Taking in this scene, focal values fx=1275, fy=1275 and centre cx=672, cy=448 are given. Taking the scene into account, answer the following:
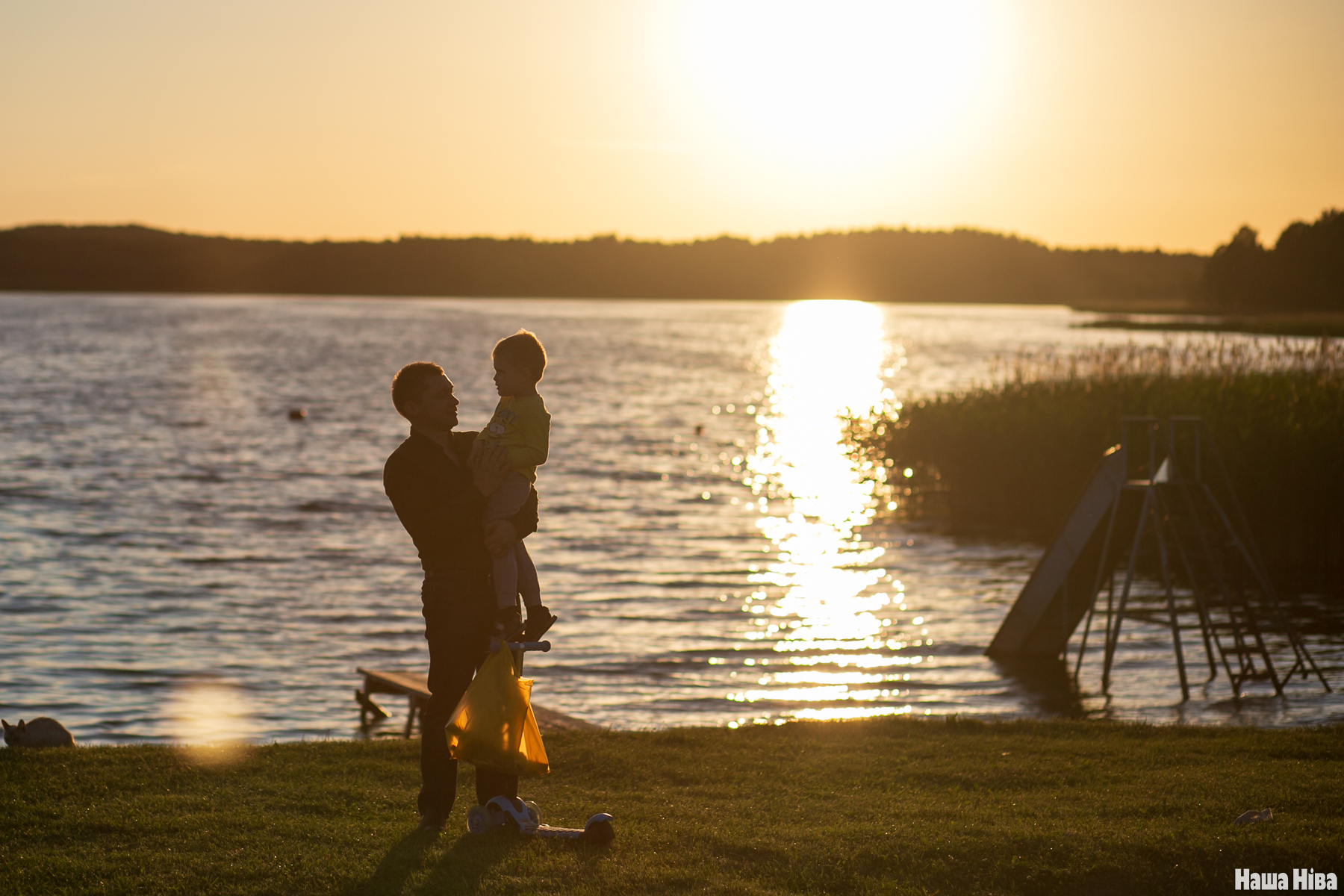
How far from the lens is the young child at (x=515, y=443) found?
6484mm

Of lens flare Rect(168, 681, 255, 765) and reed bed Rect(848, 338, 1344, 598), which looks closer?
lens flare Rect(168, 681, 255, 765)

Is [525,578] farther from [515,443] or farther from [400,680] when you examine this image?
[400,680]

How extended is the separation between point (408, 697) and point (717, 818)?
20.2ft

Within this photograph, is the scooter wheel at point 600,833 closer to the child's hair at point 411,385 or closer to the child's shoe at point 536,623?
the child's shoe at point 536,623

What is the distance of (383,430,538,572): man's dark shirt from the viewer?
659 cm

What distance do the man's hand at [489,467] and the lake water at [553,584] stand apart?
20.6ft

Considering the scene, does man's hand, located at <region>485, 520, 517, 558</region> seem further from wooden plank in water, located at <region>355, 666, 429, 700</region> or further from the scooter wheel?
wooden plank in water, located at <region>355, 666, 429, 700</region>

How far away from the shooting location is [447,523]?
6.57m

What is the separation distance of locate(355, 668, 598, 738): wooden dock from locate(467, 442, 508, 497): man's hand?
4842mm

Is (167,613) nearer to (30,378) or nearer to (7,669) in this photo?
(7,669)

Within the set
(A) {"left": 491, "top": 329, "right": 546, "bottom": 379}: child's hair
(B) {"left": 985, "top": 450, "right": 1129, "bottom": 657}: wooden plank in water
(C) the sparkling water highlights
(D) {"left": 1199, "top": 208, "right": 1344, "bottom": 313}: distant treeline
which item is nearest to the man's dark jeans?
(A) {"left": 491, "top": 329, "right": 546, "bottom": 379}: child's hair

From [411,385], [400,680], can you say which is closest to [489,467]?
[411,385]

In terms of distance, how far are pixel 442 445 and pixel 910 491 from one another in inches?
1037

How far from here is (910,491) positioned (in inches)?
1262
